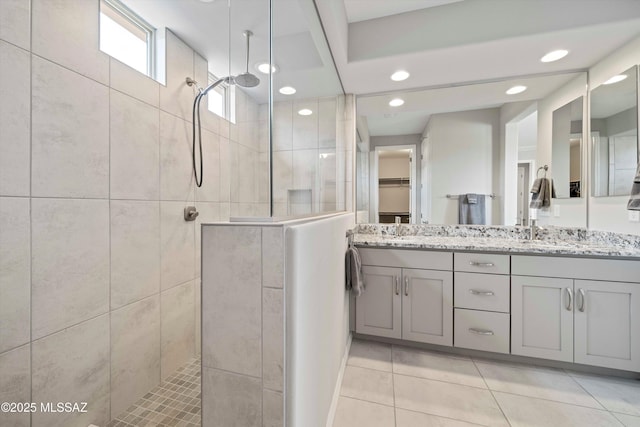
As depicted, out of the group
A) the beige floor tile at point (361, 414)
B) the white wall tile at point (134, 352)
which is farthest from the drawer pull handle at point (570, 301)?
the white wall tile at point (134, 352)

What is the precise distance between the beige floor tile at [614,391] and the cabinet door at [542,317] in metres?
0.15

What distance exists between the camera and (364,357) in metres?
1.99

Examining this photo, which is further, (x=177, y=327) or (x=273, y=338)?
(x=177, y=327)

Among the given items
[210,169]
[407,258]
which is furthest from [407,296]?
[210,169]

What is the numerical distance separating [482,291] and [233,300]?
1872 mm

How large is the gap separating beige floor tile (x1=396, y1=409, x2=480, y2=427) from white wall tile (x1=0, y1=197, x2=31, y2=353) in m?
1.77

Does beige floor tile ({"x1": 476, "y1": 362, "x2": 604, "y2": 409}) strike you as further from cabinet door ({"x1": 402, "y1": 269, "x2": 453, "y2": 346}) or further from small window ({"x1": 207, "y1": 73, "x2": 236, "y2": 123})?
small window ({"x1": 207, "y1": 73, "x2": 236, "y2": 123})

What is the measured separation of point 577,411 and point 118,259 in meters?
2.69

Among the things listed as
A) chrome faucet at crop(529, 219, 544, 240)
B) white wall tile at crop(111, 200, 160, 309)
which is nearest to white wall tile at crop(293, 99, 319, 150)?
white wall tile at crop(111, 200, 160, 309)

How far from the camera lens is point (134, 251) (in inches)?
58.1

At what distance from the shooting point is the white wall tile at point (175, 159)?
166cm

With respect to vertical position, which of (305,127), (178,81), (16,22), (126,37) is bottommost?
(305,127)

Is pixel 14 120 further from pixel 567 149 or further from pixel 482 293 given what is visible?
pixel 567 149

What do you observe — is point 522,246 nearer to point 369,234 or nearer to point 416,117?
point 369,234
